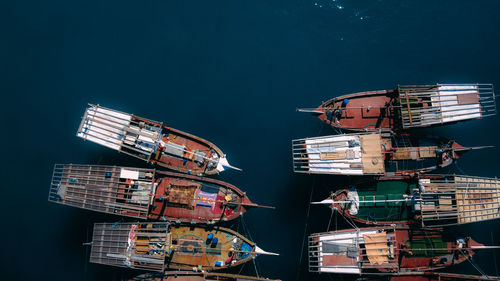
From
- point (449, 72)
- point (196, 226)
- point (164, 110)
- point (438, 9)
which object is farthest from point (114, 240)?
point (438, 9)

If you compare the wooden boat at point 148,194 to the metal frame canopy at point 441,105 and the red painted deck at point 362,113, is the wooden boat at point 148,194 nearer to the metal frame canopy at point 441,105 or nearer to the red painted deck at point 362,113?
the red painted deck at point 362,113

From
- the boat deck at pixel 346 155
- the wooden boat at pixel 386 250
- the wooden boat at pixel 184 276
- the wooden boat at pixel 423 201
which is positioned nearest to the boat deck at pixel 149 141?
the boat deck at pixel 346 155

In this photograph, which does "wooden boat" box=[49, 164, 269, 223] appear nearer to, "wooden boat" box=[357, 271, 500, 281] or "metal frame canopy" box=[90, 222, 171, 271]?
"metal frame canopy" box=[90, 222, 171, 271]

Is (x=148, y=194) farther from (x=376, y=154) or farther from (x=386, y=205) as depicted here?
(x=386, y=205)

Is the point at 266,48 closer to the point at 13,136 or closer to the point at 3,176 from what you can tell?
A: the point at 13,136

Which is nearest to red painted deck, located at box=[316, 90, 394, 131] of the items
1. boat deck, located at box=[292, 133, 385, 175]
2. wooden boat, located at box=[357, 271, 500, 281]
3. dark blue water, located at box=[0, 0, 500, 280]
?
boat deck, located at box=[292, 133, 385, 175]

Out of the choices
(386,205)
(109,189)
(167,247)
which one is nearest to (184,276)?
(167,247)
